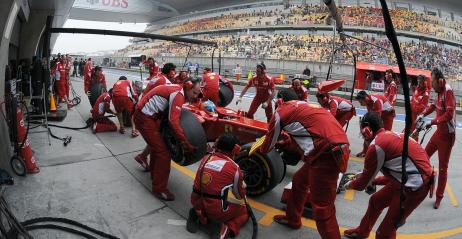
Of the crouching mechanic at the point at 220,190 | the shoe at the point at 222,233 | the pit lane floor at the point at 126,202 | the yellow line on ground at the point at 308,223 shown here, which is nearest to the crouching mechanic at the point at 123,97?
the pit lane floor at the point at 126,202

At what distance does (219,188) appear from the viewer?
3533 mm

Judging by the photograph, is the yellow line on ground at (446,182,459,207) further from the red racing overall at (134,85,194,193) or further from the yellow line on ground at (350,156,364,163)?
the red racing overall at (134,85,194,193)

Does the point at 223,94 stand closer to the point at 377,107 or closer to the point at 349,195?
the point at 377,107

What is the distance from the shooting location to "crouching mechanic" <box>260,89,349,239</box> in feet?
10.7

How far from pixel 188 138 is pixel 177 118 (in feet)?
0.97

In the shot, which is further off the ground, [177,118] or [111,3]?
[111,3]

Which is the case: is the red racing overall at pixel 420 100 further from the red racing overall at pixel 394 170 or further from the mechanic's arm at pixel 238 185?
the mechanic's arm at pixel 238 185

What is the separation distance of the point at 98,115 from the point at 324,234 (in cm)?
591

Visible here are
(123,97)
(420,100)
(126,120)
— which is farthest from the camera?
(126,120)

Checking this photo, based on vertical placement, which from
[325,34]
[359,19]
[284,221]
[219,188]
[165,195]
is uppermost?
[359,19]

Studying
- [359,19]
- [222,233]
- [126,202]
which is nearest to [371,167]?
[222,233]

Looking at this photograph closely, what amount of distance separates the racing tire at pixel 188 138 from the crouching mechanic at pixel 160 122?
11 cm

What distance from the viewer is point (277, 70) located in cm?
2772

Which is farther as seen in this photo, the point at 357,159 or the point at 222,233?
the point at 357,159
